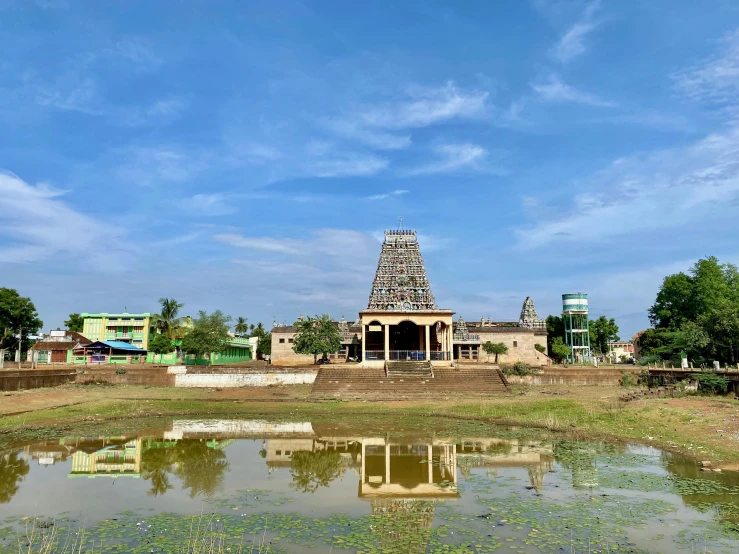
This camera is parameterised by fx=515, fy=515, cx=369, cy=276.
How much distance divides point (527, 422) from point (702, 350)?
62.3 feet

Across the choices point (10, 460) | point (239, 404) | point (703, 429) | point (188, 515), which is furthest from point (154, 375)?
point (703, 429)

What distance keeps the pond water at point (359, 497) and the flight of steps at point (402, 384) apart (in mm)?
13091

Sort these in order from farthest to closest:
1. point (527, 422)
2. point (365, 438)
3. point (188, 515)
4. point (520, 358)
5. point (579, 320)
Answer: point (579, 320) < point (520, 358) < point (527, 422) < point (365, 438) < point (188, 515)

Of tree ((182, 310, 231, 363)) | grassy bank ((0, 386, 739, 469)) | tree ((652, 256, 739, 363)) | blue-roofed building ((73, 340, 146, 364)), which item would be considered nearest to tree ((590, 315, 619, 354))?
tree ((652, 256, 739, 363))

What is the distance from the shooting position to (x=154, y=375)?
36938mm

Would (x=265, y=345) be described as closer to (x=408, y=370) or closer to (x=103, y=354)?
(x=103, y=354)

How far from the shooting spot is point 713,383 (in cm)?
2575

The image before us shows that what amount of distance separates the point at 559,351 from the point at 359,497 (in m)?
50.9

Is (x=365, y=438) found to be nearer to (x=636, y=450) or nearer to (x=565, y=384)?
(x=636, y=450)

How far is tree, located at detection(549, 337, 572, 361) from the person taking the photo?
189ft

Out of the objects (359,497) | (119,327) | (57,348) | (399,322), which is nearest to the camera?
(359,497)

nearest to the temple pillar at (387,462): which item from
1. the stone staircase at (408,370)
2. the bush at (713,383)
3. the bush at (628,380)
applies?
the stone staircase at (408,370)

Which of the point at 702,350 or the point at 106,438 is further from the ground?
the point at 702,350

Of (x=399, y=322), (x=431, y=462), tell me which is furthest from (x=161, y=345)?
(x=431, y=462)
